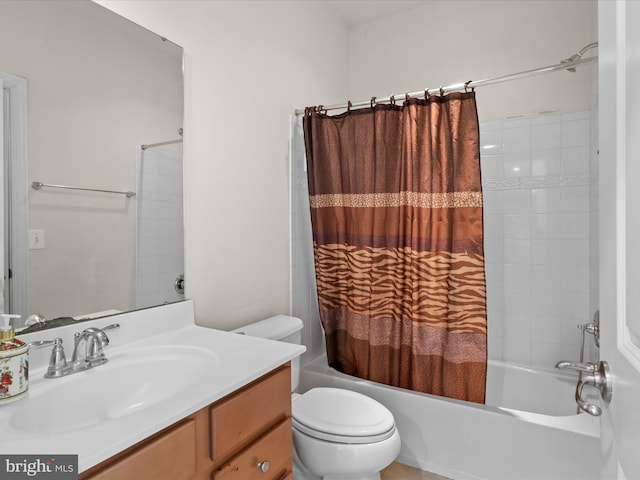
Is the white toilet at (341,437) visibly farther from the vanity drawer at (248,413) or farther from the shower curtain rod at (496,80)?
the shower curtain rod at (496,80)

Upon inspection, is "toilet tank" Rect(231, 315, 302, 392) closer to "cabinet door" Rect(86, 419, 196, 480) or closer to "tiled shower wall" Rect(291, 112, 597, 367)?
"tiled shower wall" Rect(291, 112, 597, 367)

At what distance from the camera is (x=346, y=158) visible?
6.81 ft

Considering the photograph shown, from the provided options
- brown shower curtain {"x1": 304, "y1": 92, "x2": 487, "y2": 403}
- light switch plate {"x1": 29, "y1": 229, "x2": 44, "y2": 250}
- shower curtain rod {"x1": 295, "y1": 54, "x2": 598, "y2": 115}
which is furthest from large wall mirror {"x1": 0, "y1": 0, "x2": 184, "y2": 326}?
shower curtain rod {"x1": 295, "y1": 54, "x2": 598, "y2": 115}

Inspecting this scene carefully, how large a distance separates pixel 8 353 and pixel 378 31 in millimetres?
2891

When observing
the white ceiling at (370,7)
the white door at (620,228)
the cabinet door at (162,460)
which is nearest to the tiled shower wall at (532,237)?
the white ceiling at (370,7)

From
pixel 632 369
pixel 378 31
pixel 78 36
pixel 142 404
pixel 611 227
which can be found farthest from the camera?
pixel 378 31

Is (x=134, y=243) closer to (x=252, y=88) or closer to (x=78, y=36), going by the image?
(x=78, y=36)

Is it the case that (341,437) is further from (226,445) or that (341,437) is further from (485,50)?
(485,50)

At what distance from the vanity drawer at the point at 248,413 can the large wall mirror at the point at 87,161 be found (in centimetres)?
60

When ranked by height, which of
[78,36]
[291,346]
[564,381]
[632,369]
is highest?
[78,36]

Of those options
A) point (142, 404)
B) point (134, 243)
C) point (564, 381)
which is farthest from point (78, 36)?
point (564, 381)

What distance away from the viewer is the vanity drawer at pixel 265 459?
942mm

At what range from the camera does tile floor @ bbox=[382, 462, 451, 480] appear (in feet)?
5.81

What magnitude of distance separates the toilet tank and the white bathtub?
0.30 m
